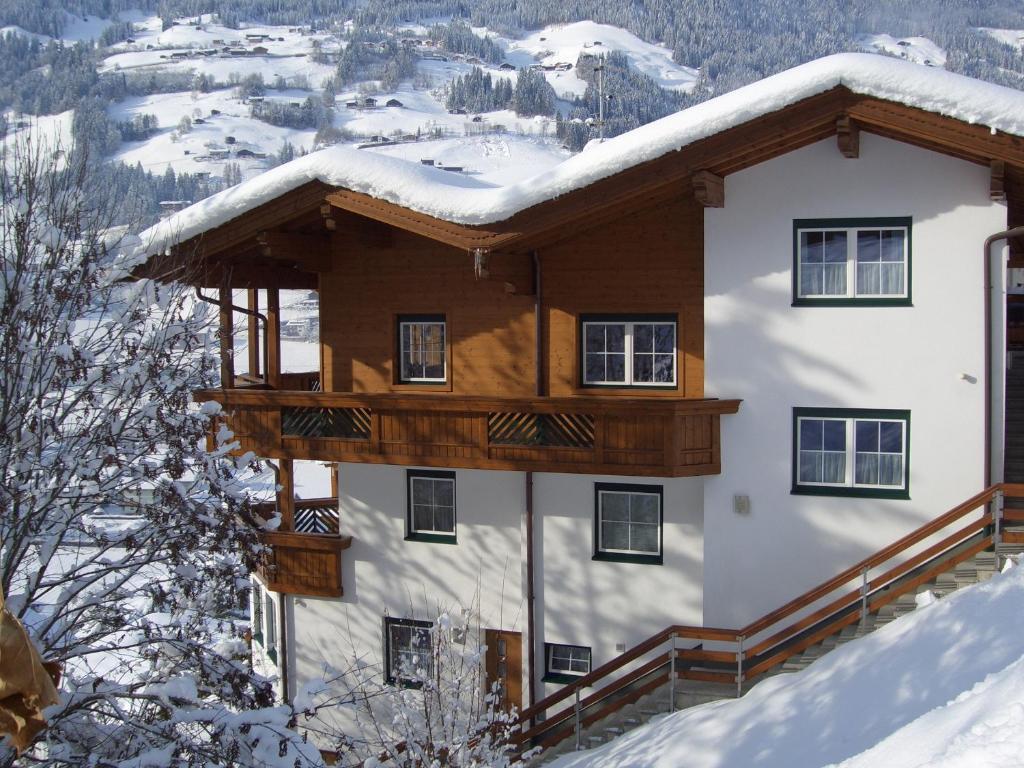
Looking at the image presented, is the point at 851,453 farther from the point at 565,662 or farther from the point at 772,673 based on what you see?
the point at 565,662

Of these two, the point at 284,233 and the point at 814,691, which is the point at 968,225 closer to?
the point at 814,691

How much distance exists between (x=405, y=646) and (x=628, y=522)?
4.23 m

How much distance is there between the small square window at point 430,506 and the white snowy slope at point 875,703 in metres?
4.48

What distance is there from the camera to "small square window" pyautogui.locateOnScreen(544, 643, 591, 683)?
16.8 m

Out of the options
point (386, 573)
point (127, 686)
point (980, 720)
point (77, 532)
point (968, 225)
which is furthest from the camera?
point (386, 573)

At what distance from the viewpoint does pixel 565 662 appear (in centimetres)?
1697

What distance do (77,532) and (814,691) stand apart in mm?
8275

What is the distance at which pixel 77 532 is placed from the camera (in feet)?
38.8

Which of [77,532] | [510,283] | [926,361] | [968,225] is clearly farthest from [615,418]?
[77,532]

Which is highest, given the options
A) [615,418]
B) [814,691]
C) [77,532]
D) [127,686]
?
[615,418]

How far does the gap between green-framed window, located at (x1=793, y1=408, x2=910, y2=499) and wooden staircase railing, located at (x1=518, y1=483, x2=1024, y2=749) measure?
84cm

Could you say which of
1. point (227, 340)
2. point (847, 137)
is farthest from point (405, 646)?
point (847, 137)

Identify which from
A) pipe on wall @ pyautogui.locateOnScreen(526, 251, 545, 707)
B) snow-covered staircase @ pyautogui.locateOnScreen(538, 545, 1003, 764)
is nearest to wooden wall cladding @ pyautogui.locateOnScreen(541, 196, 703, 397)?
pipe on wall @ pyautogui.locateOnScreen(526, 251, 545, 707)

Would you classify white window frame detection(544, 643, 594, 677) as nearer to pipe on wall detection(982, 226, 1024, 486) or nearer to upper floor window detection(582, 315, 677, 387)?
upper floor window detection(582, 315, 677, 387)
